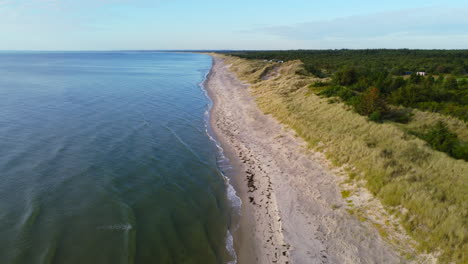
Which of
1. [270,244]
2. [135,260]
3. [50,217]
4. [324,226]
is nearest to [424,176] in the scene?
[324,226]

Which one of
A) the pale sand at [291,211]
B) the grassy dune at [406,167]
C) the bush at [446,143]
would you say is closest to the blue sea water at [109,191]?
the pale sand at [291,211]

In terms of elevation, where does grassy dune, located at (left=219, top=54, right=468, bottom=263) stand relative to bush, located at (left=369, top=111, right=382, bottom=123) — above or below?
below

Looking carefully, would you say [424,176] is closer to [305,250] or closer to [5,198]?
[305,250]

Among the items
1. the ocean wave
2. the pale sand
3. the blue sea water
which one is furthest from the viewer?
the ocean wave

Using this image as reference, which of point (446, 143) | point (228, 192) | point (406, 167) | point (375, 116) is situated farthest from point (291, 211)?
point (375, 116)

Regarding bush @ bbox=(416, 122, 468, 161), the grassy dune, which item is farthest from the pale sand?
bush @ bbox=(416, 122, 468, 161)

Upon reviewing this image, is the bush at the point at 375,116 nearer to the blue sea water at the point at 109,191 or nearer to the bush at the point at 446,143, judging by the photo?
the bush at the point at 446,143

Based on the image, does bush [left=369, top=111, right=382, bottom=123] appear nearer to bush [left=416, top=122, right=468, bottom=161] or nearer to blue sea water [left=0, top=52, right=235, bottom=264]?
bush [left=416, top=122, right=468, bottom=161]
